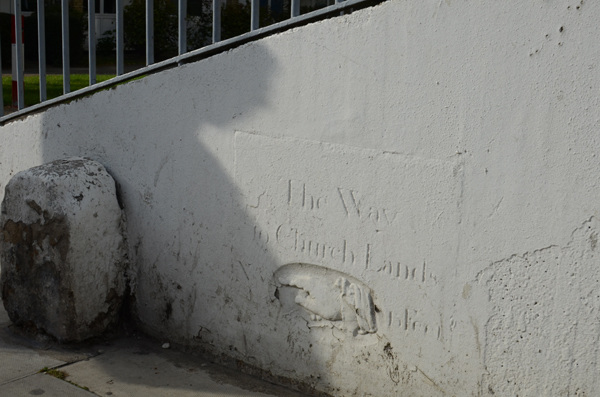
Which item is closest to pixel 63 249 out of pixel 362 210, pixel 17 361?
pixel 17 361

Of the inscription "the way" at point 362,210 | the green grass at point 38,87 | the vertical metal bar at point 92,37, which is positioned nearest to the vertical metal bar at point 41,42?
the vertical metal bar at point 92,37

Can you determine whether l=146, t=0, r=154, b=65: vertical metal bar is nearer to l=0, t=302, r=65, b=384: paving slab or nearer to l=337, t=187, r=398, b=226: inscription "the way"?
l=337, t=187, r=398, b=226: inscription "the way"

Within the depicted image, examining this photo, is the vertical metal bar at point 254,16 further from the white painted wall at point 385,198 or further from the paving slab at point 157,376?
the paving slab at point 157,376

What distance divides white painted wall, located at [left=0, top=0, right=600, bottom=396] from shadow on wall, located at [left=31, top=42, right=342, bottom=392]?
0.04 ft

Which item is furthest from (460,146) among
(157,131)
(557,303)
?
(157,131)

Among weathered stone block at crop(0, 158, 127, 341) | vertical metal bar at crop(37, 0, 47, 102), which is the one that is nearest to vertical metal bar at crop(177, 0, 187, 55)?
weathered stone block at crop(0, 158, 127, 341)

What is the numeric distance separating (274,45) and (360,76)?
526mm

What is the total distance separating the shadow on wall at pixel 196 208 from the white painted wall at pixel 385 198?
0.04 feet

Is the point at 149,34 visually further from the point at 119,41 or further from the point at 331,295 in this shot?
the point at 331,295

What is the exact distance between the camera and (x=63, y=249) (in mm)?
4129

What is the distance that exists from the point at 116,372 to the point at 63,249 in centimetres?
72

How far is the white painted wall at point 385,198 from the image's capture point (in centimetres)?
290

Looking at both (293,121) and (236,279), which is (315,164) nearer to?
(293,121)

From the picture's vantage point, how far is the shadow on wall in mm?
3871
